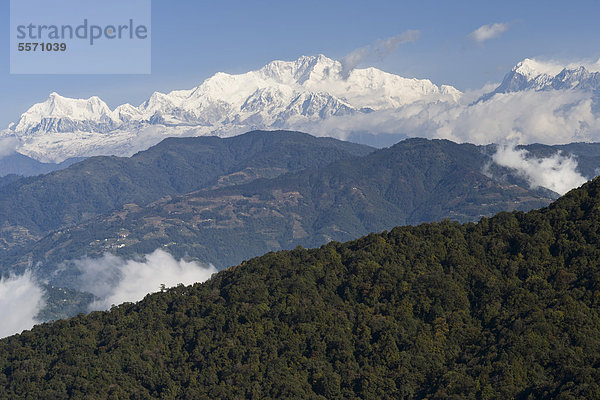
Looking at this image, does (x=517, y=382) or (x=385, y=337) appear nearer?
(x=517, y=382)

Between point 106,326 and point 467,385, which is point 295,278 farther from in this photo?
point 467,385

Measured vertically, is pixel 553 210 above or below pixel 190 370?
above

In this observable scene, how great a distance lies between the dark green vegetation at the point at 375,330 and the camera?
144375 millimetres

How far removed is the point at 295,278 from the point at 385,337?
3587 cm

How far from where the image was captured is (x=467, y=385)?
135 m

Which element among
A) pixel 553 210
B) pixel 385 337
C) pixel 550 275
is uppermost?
pixel 553 210

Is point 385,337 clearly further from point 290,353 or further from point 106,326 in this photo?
point 106,326

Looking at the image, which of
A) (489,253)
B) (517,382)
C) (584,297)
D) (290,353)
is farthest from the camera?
(489,253)

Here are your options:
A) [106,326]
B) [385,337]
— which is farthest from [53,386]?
[385,337]

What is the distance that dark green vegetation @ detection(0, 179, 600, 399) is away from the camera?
144 meters

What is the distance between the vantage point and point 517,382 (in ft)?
434

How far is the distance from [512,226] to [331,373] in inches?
2614

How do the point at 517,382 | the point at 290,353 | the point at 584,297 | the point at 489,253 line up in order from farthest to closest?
the point at 489,253 → the point at 290,353 → the point at 584,297 → the point at 517,382

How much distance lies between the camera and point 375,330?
542ft
